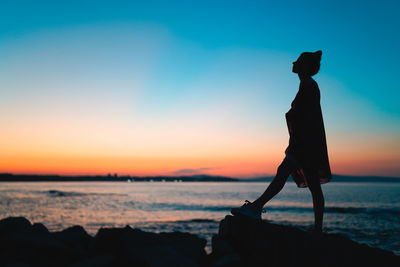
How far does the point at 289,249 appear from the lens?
3.74 metres

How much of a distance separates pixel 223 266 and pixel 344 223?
17.6 metres

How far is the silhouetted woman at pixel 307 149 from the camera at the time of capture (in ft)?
12.7

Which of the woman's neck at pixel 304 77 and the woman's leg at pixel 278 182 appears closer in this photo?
the woman's leg at pixel 278 182

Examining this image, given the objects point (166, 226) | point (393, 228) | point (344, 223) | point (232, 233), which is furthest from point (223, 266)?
point (344, 223)

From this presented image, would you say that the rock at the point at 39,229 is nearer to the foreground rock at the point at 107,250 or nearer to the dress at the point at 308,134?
the foreground rock at the point at 107,250

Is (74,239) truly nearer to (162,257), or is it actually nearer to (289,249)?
(162,257)

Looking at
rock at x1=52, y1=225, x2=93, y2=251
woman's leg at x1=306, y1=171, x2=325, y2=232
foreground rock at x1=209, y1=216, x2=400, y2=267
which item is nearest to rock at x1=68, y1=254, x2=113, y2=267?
foreground rock at x1=209, y1=216, x2=400, y2=267

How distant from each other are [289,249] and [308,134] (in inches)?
56.5

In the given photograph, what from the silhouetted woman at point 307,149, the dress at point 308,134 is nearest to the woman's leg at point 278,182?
the silhouetted woman at point 307,149

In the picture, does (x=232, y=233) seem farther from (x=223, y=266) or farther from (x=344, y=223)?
(x=344, y=223)

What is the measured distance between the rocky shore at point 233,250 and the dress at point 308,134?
0.82 metres

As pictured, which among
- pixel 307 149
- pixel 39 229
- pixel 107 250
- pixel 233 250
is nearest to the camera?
pixel 307 149

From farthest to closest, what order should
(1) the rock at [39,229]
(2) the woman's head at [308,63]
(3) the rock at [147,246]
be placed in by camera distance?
1. (1) the rock at [39,229]
2. (3) the rock at [147,246]
3. (2) the woman's head at [308,63]

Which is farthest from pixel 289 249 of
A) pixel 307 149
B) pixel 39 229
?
pixel 39 229
